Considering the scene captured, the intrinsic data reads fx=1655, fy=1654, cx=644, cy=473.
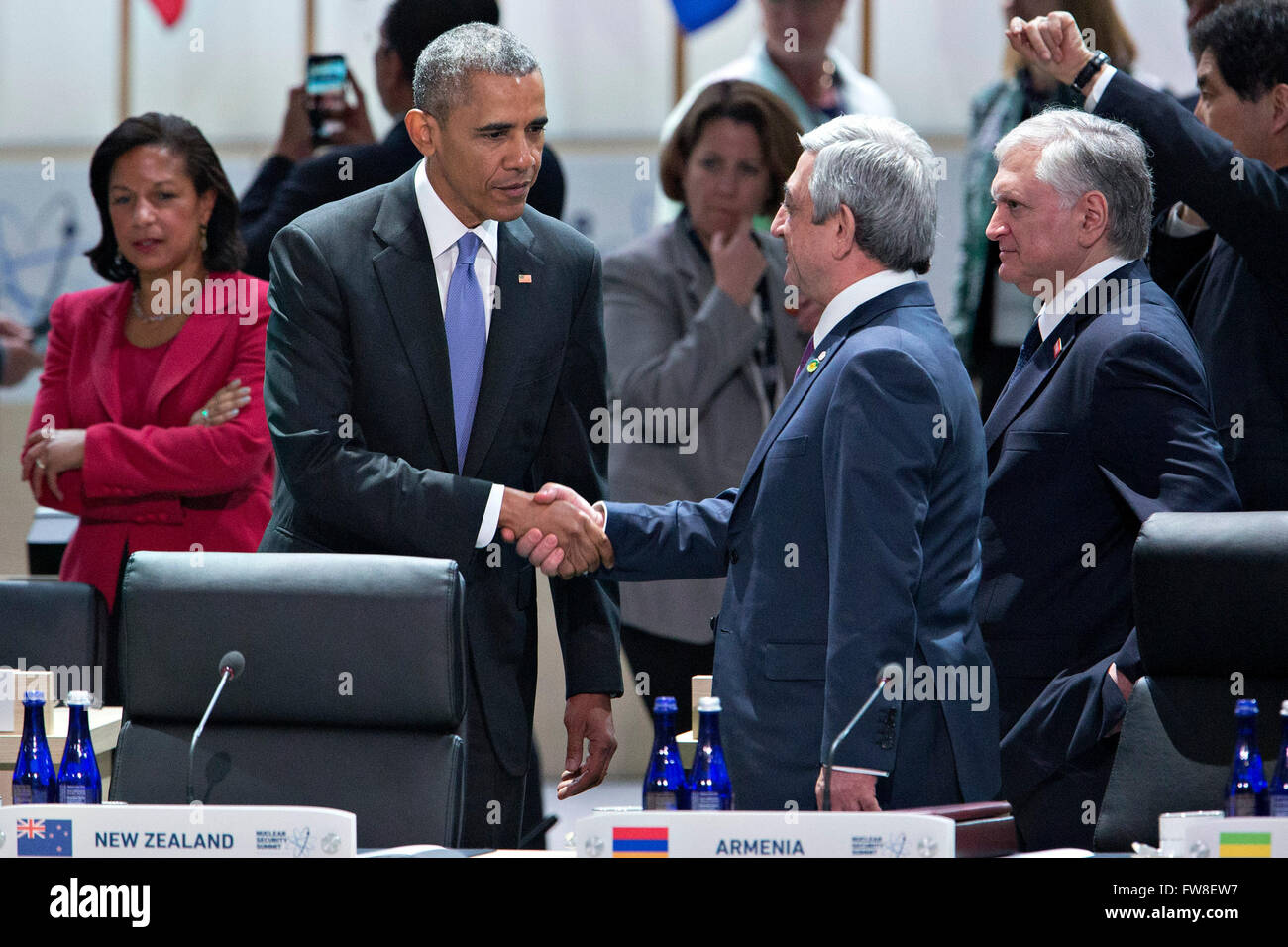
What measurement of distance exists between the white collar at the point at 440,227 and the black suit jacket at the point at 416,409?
16 millimetres

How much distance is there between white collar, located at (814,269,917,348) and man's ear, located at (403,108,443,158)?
711 mm

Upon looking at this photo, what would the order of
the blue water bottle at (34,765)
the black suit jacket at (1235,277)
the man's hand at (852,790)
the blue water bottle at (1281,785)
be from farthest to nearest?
1. the black suit jacket at (1235,277)
2. the blue water bottle at (34,765)
3. the man's hand at (852,790)
4. the blue water bottle at (1281,785)

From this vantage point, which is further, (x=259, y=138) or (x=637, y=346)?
(x=259, y=138)

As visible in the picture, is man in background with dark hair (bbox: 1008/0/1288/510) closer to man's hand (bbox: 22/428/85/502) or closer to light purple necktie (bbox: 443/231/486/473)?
light purple necktie (bbox: 443/231/486/473)

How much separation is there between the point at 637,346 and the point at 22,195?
7.07ft

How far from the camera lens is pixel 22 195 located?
15.5 ft

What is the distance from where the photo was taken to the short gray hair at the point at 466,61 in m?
2.46

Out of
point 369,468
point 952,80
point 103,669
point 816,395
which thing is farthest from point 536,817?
point 952,80

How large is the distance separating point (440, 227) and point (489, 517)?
455 millimetres

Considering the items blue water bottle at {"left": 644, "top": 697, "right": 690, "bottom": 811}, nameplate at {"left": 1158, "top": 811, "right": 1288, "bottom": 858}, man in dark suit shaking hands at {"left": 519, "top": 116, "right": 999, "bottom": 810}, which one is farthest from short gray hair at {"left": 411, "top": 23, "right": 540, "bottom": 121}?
nameplate at {"left": 1158, "top": 811, "right": 1288, "bottom": 858}

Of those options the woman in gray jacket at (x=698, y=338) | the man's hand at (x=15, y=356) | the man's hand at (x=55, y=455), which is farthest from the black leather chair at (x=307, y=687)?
the man's hand at (x=15, y=356)

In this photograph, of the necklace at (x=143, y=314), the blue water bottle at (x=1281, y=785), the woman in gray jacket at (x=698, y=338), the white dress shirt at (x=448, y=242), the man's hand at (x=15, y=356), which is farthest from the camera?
the man's hand at (x=15, y=356)

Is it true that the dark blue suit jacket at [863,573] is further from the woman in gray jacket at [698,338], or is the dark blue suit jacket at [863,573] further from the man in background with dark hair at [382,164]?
the man in background with dark hair at [382,164]
